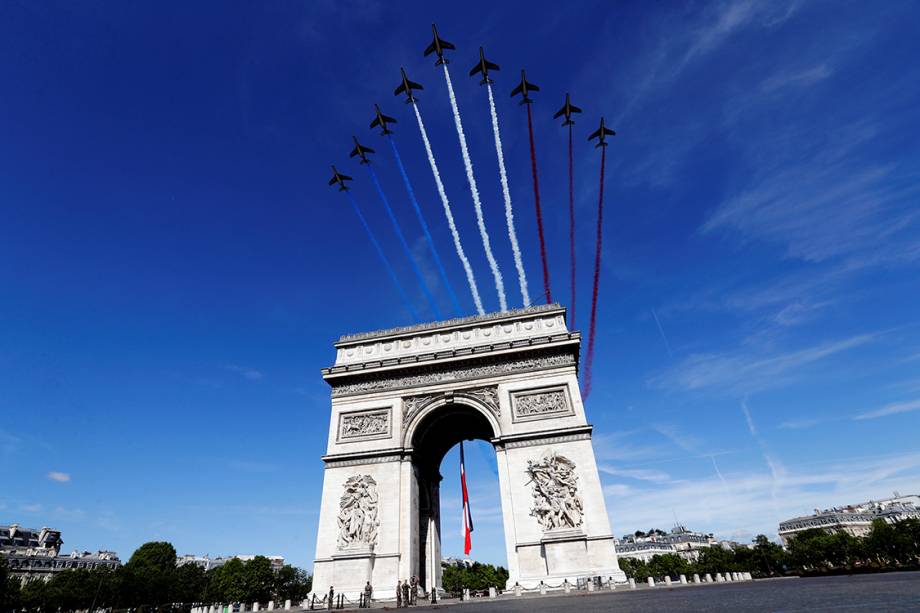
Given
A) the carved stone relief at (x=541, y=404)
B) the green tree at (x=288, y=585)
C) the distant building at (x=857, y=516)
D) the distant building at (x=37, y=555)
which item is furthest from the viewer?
the distant building at (x=857, y=516)

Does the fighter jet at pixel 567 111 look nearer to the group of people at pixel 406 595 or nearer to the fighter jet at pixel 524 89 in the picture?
the fighter jet at pixel 524 89

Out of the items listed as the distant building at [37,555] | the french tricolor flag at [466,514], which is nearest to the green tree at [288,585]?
the distant building at [37,555]

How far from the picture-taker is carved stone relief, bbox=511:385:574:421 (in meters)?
21.1

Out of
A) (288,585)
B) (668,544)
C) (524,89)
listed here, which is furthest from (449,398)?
(668,544)

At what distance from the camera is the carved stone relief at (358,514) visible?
19844 millimetres

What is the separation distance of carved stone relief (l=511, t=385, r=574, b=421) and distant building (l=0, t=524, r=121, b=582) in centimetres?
6445

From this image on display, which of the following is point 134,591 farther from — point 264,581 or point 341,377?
point 341,377

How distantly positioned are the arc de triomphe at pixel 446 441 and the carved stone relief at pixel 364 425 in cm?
5

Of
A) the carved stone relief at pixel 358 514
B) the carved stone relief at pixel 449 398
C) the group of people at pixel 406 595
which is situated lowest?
the group of people at pixel 406 595

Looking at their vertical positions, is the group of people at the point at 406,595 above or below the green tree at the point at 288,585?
below

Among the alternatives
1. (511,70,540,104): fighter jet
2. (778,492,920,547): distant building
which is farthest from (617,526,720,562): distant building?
(511,70,540,104): fighter jet

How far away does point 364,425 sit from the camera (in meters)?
22.6

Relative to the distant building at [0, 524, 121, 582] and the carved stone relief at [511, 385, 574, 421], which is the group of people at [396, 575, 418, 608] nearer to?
the carved stone relief at [511, 385, 574, 421]

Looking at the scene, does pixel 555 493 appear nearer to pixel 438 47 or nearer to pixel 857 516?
pixel 438 47
